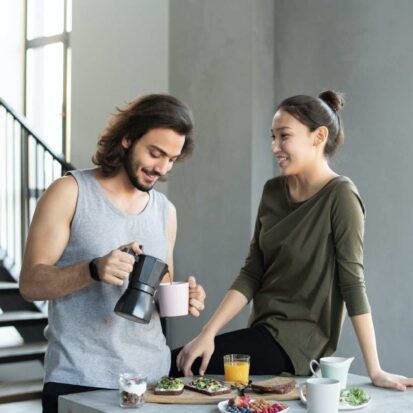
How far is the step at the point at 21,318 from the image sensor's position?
5.32 metres

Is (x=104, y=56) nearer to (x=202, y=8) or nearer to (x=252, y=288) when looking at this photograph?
(x=202, y=8)

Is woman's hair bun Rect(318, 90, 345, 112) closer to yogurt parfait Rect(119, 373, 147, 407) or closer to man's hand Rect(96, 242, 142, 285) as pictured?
man's hand Rect(96, 242, 142, 285)

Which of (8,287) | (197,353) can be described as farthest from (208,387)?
(8,287)

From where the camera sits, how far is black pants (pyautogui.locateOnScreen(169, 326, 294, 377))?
2430mm

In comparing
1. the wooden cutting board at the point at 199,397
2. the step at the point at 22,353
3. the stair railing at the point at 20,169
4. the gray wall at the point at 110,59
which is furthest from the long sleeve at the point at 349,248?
the stair railing at the point at 20,169

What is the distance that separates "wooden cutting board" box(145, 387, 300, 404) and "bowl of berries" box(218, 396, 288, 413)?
9cm

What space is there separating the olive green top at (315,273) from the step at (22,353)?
2934 mm

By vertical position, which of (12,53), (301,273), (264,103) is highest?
(12,53)

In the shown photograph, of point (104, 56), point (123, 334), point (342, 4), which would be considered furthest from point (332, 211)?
point (104, 56)

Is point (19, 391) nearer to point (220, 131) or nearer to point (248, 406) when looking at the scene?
point (220, 131)

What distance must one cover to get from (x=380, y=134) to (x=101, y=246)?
2.48m

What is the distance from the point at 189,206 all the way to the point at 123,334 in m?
3.15

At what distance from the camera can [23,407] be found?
15.9 feet

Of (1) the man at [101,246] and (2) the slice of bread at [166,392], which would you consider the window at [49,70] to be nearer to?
(1) the man at [101,246]
